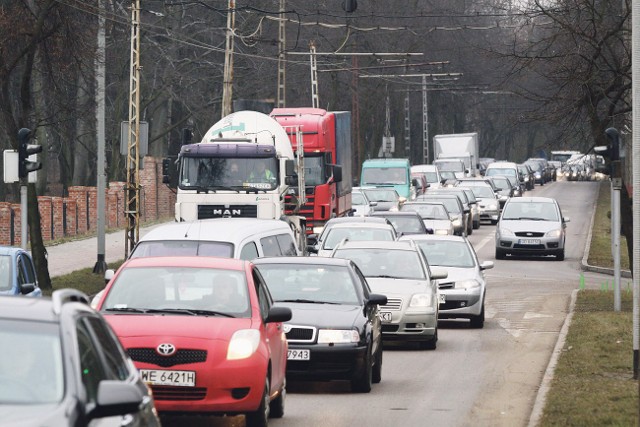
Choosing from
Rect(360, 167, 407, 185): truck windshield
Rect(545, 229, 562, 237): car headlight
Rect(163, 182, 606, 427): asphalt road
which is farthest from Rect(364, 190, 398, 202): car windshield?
Rect(163, 182, 606, 427): asphalt road

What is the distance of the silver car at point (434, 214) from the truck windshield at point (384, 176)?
10.7m

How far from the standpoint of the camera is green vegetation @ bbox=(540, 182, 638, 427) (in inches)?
528

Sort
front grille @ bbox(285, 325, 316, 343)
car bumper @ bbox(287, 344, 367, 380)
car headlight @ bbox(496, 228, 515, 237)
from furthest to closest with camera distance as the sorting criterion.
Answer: car headlight @ bbox(496, 228, 515, 237) < front grille @ bbox(285, 325, 316, 343) < car bumper @ bbox(287, 344, 367, 380)

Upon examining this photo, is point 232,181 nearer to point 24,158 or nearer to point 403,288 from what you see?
point 24,158

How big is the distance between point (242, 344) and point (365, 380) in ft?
12.8

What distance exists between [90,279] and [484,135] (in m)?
108

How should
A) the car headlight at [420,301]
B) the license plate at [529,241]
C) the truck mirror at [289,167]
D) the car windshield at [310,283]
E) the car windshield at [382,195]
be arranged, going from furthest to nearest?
the car windshield at [382,195]
the license plate at [529,241]
the truck mirror at [289,167]
the car headlight at [420,301]
the car windshield at [310,283]

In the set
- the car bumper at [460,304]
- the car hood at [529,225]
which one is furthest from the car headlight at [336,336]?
the car hood at [529,225]

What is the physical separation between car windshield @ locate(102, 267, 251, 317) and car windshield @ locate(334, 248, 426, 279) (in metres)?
8.58

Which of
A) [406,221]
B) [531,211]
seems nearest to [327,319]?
[406,221]

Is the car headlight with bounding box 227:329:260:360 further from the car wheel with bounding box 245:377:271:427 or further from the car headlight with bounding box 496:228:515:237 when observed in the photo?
the car headlight with bounding box 496:228:515:237

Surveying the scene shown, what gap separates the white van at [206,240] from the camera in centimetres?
1953

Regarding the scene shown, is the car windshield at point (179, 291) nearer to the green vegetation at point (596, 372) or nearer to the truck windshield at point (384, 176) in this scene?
the green vegetation at point (596, 372)

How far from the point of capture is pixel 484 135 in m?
139
